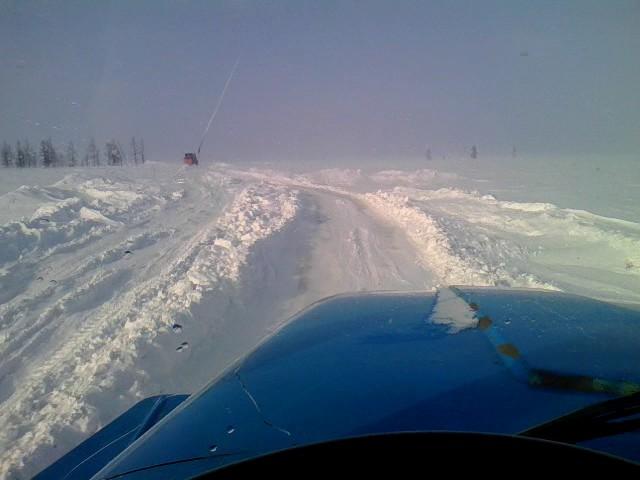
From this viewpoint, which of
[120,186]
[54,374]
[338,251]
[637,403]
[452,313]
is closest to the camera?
[637,403]

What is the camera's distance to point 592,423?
6.10 ft

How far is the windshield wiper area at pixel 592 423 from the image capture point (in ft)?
5.87

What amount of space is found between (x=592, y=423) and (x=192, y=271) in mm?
6675

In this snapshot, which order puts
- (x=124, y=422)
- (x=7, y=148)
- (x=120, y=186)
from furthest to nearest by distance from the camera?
(x=7, y=148), (x=120, y=186), (x=124, y=422)

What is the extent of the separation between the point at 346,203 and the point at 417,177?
15691 mm

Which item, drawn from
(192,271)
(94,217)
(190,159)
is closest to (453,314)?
(192,271)

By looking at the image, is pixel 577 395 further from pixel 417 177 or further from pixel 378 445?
pixel 417 177

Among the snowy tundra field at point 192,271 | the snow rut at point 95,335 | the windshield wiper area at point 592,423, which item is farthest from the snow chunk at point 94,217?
the windshield wiper area at point 592,423

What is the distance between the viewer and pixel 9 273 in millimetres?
8477

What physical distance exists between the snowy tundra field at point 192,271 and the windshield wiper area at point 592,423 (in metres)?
3.47

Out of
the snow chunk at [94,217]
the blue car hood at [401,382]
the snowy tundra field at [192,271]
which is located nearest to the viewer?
the blue car hood at [401,382]

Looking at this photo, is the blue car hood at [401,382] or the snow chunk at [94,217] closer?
the blue car hood at [401,382]

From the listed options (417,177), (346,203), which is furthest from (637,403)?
(417,177)

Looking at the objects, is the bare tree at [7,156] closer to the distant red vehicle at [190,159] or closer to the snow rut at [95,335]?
the distant red vehicle at [190,159]
